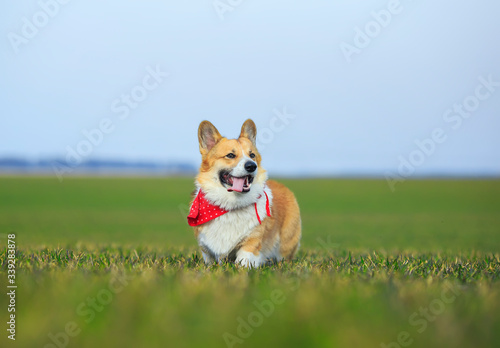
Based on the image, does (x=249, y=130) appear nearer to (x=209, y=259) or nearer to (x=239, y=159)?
(x=239, y=159)

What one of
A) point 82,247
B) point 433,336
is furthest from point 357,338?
point 82,247

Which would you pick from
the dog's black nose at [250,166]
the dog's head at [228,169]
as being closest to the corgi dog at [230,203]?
the dog's head at [228,169]

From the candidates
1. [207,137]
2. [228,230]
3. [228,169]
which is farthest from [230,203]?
[207,137]

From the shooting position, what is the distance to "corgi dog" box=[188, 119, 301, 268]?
6613 mm

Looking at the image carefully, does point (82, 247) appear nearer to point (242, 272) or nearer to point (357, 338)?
point (242, 272)

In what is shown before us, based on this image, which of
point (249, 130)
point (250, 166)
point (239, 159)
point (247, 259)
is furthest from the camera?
point (249, 130)

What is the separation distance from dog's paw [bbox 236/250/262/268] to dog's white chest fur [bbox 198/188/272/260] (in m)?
0.18

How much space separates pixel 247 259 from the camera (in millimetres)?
6676

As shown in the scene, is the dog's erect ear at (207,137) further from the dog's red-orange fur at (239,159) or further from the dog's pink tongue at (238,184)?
the dog's pink tongue at (238,184)

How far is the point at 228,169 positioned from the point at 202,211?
829 mm

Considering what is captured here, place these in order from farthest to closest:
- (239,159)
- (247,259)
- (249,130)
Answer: (249,130) → (247,259) → (239,159)

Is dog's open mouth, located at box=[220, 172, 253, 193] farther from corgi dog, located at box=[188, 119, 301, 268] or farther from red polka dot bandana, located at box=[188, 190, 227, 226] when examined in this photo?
red polka dot bandana, located at box=[188, 190, 227, 226]

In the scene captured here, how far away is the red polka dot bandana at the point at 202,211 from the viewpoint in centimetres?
690

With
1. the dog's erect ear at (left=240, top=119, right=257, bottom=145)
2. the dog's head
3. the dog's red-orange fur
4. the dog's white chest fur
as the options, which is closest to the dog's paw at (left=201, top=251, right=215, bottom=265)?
the dog's white chest fur
